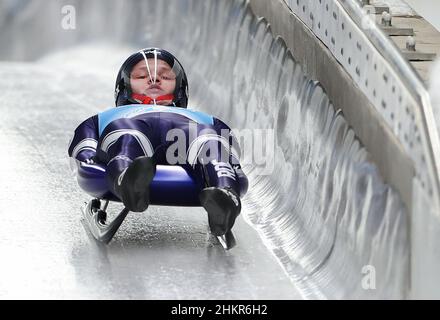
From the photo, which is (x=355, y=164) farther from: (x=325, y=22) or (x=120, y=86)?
(x=120, y=86)

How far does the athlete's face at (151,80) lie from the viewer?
6207 millimetres

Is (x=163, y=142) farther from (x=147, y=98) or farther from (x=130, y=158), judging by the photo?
(x=147, y=98)

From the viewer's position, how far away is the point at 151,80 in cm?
621

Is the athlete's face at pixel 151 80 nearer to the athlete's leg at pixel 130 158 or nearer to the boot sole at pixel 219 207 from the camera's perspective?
the athlete's leg at pixel 130 158

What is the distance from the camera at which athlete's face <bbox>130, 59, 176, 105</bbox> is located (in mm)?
6207

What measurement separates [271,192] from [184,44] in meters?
2.86

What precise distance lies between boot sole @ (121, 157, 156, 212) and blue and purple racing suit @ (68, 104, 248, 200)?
12cm

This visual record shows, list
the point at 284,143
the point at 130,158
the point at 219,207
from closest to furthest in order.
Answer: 1. the point at 219,207
2. the point at 130,158
3. the point at 284,143

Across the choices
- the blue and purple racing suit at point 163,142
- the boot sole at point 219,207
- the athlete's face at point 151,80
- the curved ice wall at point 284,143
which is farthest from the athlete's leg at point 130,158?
the curved ice wall at point 284,143

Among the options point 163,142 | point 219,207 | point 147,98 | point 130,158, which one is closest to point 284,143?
point 147,98

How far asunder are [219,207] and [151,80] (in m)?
1.23

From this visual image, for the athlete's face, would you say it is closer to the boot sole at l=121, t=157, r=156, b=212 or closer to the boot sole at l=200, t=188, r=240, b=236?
the boot sole at l=121, t=157, r=156, b=212

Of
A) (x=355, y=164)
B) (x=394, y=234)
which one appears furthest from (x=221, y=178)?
→ (x=394, y=234)

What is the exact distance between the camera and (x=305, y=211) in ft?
19.2
